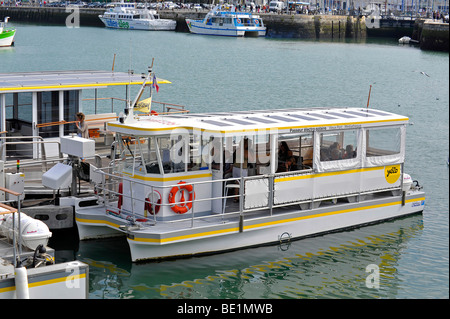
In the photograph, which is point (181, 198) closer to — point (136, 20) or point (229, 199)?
point (229, 199)

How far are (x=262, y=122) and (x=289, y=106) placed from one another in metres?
26.8

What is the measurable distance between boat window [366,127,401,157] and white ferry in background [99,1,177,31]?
96.3 metres

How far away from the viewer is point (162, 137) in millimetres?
16047

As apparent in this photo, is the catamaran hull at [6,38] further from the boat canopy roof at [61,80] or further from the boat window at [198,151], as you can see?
the boat window at [198,151]

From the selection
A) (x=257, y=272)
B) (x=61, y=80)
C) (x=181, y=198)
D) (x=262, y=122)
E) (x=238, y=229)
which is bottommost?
(x=257, y=272)


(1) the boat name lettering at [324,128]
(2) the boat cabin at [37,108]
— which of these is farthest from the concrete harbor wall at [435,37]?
(1) the boat name lettering at [324,128]

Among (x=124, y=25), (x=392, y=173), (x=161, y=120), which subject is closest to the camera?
(x=161, y=120)

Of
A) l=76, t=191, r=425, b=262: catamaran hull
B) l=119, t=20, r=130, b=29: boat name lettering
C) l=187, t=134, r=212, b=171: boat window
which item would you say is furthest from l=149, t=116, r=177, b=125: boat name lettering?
l=119, t=20, r=130, b=29: boat name lettering

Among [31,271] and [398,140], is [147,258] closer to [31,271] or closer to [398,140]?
[31,271]

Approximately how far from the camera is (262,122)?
17266mm

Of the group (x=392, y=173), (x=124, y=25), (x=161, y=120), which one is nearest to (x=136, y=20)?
(x=124, y=25)

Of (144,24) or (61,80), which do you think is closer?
(61,80)

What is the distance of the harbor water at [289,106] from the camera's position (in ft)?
51.8
